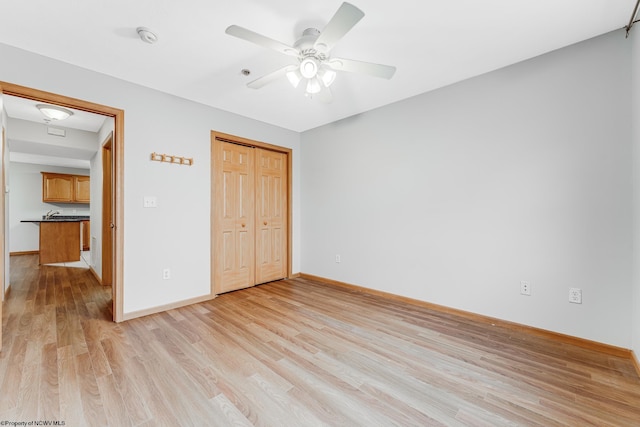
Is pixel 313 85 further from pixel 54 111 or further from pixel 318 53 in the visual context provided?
pixel 54 111

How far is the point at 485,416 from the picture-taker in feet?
4.52

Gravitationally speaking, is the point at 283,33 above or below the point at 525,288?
above

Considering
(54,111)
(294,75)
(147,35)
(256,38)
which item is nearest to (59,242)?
(54,111)

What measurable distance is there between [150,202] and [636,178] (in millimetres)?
4176

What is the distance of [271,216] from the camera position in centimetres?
409

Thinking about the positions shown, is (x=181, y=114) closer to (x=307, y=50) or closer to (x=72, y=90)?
(x=72, y=90)

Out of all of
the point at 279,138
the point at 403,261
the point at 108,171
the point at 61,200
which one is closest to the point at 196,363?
the point at 403,261

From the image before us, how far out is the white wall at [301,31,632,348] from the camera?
198cm

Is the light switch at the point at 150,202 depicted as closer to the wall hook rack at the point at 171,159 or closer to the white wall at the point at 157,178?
the white wall at the point at 157,178

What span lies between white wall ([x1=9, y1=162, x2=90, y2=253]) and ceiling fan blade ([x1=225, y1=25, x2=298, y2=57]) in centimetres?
830

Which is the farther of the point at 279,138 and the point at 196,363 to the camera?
the point at 279,138

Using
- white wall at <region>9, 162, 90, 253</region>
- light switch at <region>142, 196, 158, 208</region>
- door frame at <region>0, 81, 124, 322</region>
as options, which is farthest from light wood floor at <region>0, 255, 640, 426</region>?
white wall at <region>9, 162, 90, 253</region>

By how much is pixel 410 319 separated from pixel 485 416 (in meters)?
1.24

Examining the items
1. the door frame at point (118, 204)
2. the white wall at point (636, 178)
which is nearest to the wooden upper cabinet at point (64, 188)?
the door frame at point (118, 204)
